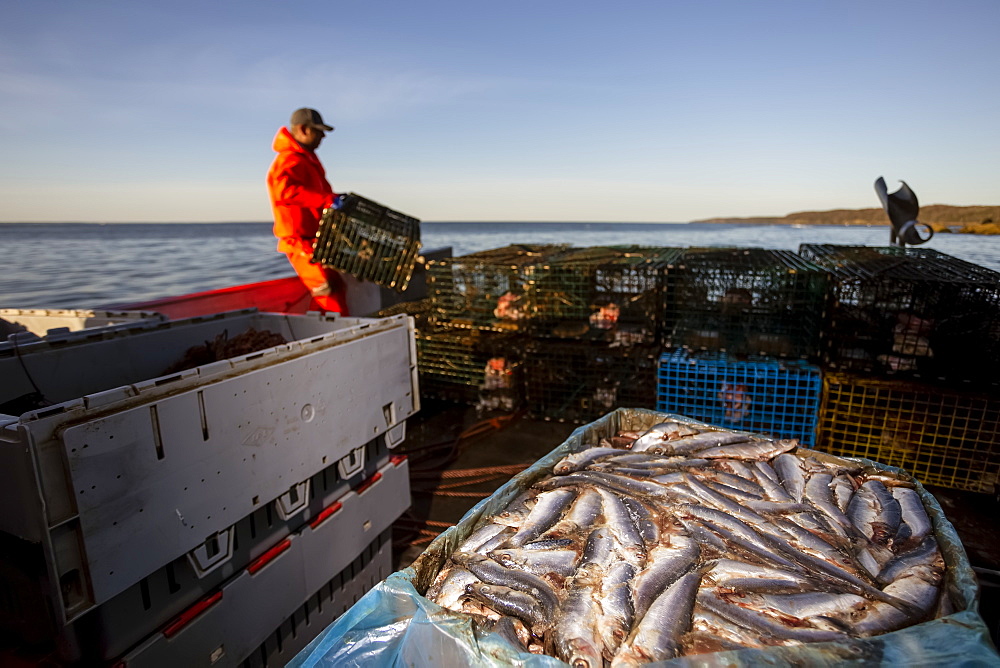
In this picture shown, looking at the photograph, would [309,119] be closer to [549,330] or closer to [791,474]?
[549,330]

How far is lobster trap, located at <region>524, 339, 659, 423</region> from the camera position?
18.3 ft

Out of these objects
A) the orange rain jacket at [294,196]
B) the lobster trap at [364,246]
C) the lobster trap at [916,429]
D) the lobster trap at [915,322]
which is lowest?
the lobster trap at [916,429]

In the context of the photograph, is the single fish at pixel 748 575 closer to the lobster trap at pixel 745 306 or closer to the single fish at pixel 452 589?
the single fish at pixel 452 589

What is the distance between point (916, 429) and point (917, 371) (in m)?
0.52

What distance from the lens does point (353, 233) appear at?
525 centimetres

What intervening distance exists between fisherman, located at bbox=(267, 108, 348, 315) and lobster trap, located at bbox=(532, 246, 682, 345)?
244cm

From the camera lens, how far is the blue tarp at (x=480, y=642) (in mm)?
1398

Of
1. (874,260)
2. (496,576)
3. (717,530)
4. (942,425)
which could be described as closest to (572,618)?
(496,576)

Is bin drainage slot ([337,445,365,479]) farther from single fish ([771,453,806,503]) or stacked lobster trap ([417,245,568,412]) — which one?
stacked lobster trap ([417,245,568,412])

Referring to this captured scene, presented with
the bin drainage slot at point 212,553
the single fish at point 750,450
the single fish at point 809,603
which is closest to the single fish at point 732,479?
the single fish at point 750,450

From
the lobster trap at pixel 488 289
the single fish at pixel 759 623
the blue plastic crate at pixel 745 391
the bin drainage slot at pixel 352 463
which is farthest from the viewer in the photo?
the lobster trap at pixel 488 289

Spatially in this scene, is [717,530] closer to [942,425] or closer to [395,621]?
[395,621]

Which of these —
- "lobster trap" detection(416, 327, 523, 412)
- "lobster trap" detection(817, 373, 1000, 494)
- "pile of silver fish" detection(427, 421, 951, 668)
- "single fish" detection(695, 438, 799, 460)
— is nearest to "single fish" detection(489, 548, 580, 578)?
"pile of silver fish" detection(427, 421, 951, 668)

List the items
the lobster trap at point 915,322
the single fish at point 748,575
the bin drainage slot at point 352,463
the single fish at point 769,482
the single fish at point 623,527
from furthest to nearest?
the lobster trap at point 915,322
the bin drainage slot at point 352,463
the single fish at point 769,482
the single fish at point 623,527
the single fish at point 748,575
